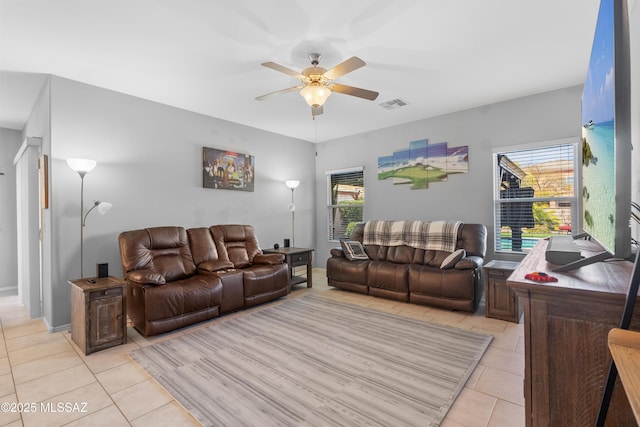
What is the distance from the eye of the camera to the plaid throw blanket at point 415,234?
420 cm

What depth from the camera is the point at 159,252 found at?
3.57 meters

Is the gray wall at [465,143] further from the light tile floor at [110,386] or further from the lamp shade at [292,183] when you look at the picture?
the light tile floor at [110,386]

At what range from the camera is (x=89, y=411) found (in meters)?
1.90

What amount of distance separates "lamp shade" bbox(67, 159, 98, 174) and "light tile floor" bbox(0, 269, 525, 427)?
5.67 ft

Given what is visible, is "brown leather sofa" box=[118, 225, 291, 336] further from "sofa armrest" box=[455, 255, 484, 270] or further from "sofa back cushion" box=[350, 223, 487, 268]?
"sofa armrest" box=[455, 255, 484, 270]

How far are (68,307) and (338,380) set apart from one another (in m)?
3.11

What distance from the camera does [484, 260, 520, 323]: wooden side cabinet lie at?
332cm

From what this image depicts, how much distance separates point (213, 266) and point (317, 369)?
199 centimetres

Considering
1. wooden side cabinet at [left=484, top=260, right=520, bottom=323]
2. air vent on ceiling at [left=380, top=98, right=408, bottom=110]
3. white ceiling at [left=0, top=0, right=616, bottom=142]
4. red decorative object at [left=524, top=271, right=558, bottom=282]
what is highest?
white ceiling at [left=0, top=0, right=616, bottom=142]

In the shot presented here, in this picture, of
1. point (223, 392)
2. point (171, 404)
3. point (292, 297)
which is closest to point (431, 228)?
point (292, 297)

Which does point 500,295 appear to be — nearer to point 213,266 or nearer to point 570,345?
point 570,345

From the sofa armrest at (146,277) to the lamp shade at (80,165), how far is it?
3.86 ft

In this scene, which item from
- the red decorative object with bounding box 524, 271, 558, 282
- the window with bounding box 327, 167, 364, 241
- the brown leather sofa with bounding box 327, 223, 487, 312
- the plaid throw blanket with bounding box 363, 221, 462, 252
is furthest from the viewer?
the window with bounding box 327, 167, 364, 241

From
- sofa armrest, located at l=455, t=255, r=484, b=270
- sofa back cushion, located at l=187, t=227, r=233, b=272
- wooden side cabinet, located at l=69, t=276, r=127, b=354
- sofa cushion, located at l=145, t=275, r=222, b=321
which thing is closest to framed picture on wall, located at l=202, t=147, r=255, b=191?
sofa back cushion, located at l=187, t=227, r=233, b=272
